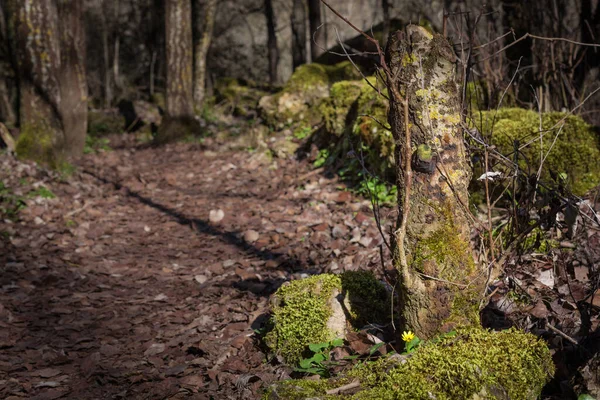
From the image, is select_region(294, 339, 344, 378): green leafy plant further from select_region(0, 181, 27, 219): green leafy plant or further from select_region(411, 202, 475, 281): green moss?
select_region(0, 181, 27, 219): green leafy plant

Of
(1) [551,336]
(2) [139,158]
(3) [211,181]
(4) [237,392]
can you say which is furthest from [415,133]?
(2) [139,158]

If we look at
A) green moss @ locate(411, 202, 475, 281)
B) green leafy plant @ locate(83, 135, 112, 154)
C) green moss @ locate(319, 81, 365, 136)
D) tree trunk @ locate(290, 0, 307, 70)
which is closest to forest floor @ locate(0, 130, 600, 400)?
green moss @ locate(411, 202, 475, 281)

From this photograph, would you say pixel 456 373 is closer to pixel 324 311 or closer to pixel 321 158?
pixel 324 311

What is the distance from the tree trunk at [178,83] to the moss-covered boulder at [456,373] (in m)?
9.94

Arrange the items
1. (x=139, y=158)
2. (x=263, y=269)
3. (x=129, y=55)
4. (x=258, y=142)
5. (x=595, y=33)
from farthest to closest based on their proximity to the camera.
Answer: (x=129, y=55) < (x=139, y=158) < (x=258, y=142) < (x=595, y=33) < (x=263, y=269)

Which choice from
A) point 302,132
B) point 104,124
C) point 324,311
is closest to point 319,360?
Answer: point 324,311

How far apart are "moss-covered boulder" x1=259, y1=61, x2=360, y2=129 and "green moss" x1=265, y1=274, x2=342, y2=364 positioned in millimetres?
6351

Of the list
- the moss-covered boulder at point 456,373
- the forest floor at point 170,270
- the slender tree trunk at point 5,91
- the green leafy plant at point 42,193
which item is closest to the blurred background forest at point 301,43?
the slender tree trunk at point 5,91

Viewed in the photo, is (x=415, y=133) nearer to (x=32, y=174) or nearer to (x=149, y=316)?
(x=149, y=316)

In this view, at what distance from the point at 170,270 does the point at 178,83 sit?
7447mm

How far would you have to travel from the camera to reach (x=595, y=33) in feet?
20.1

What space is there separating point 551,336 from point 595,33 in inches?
204

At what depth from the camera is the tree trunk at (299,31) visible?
56.9ft

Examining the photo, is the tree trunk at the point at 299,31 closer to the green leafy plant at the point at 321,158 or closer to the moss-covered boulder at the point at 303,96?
the moss-covered boulder at the point at 303,96
